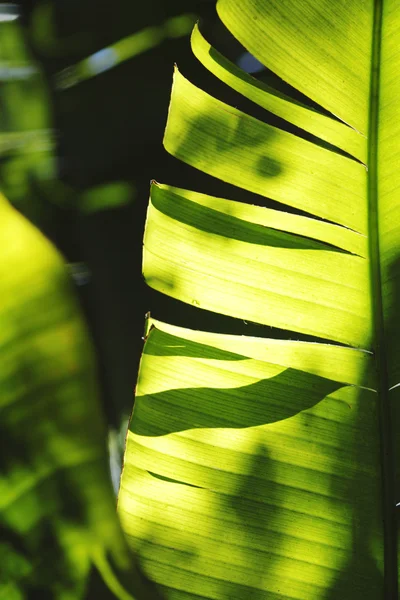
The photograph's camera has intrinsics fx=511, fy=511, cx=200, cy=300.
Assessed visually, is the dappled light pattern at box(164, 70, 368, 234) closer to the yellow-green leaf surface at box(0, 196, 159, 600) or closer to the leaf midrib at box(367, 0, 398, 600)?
the leaf midrib at box(367, 0, 398, 600)

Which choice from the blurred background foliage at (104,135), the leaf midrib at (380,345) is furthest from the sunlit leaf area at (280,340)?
the blurred background foliage at (104,135)

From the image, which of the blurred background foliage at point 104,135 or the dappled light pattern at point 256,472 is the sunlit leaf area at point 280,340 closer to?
the dappled light pattern at point 256,472

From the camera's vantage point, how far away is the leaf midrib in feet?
1.75

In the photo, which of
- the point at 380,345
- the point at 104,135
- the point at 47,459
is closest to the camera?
the point at 380,345

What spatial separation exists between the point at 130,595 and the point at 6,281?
0.42 m

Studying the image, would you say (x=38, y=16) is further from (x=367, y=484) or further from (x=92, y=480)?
(x=367, y=484)

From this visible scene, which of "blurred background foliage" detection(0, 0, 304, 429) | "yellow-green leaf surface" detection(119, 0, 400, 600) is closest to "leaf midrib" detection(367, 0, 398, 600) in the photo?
"yellow-green leaf surface" detection(119, 0, 400, 600)

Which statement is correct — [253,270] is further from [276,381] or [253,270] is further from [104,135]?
Answer: [104,135]

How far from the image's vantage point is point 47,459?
0.65 meters

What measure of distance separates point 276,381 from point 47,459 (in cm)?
32

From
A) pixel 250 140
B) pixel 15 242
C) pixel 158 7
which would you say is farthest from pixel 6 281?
pixel 158 7

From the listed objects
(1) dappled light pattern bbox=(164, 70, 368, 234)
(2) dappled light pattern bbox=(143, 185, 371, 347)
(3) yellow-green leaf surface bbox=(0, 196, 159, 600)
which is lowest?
(3) yellow-green leaf surface bbox=(0, 196, 159, 600)

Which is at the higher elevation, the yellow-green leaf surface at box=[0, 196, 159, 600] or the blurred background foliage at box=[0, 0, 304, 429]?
the blurred background foliage at box=[0, 0, 304, 429]

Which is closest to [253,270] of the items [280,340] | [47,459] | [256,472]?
[280,340]
